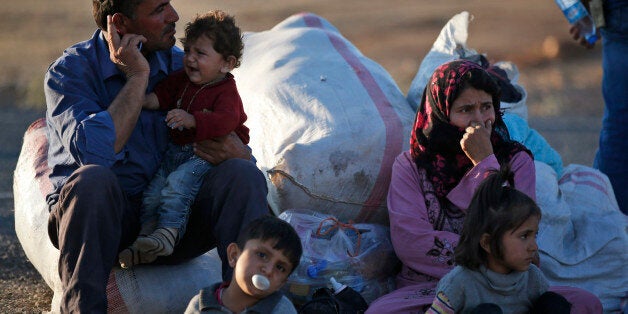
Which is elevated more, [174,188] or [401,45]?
[174,188]

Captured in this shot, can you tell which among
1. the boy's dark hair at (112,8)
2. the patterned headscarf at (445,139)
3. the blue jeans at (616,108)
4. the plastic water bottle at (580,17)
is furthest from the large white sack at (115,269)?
the plastic water bottle at (580,17)

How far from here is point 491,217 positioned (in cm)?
390

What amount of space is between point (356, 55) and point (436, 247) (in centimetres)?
167

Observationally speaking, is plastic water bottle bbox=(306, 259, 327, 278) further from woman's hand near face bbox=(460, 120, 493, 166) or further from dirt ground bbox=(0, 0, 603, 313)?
dirt ground bbox=(0, 0, 603, 313)

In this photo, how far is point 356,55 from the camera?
5.85 meters

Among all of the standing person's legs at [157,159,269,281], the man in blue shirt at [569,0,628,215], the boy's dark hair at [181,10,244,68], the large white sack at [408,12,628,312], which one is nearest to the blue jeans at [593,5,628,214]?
the man in blue shirt at [569,0,628,215]

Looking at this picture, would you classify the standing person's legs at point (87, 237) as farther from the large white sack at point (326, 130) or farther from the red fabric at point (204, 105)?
the large white sack at point (326, 130)

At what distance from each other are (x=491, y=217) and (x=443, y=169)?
29.5 inches

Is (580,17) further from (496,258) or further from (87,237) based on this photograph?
(87,237)

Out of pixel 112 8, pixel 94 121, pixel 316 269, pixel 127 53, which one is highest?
pixel 112 8

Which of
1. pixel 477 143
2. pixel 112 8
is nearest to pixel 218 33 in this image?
pixel 112 8

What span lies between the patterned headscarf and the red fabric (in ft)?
2.52

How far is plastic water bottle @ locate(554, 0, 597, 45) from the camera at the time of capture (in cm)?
616

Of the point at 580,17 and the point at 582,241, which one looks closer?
the point at 582,241
